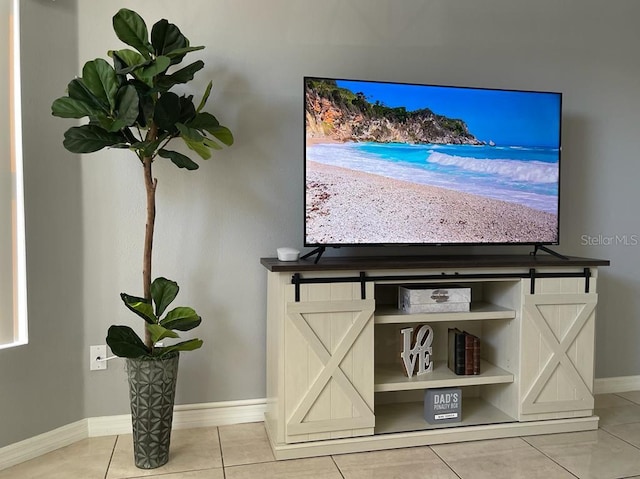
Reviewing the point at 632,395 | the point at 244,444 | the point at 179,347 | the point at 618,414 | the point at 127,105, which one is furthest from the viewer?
the point at 632,395

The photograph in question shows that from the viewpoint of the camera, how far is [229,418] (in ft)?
9.07

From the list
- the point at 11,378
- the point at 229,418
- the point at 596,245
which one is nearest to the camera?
the point at 11,378

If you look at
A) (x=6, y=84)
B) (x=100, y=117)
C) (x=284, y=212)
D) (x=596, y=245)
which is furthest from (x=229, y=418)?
(x=596, y=245)

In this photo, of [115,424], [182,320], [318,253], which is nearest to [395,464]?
[318,253]

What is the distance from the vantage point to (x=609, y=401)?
3.17 meters

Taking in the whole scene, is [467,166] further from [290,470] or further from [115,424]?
[115,424]

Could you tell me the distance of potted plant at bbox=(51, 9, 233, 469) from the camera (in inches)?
82.3

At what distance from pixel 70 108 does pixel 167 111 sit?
357 millimetres

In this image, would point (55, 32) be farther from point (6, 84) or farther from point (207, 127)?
point (207, 127)

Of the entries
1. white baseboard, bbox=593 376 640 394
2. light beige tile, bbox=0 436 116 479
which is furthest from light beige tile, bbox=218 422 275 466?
white baseboard, bbox=593 376 640 394

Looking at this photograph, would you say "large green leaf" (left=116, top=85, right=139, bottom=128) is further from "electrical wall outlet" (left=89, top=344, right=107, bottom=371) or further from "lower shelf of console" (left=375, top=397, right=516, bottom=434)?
"lower shelf of console" (left=375, top=397, right=516, bottom=434)

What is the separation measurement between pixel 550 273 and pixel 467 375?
634 millimetres

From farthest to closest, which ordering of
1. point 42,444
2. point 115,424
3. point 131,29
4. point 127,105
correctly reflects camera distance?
point 115,424 < point 42,444 < point 131,29 < point 127,105

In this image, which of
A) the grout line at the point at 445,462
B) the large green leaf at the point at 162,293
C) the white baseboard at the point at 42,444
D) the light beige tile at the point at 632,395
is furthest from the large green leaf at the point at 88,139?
the light beige tile at the point at 632,395
